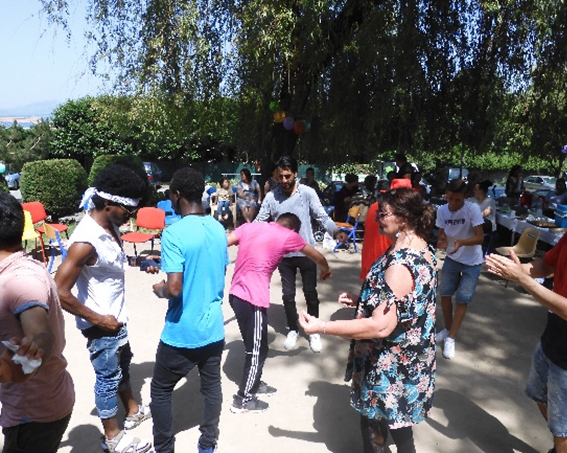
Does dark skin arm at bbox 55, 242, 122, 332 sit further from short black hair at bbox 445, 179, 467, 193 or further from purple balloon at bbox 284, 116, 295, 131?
purple balloon at bbox 284, 116, 295, 131

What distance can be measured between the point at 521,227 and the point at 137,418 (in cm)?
719

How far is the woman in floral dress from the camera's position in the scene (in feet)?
6.98

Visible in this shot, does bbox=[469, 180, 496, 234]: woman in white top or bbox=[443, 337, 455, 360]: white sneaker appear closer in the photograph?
bbox=[443, 337, 455, 360]: white sneaker

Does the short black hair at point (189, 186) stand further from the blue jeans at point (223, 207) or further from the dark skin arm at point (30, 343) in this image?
the blue jeans at point (223, 207)

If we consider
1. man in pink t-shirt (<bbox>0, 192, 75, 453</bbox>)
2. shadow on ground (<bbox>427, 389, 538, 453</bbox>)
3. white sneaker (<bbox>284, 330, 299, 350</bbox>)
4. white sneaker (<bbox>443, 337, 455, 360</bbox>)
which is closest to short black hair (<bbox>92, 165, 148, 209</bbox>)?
man in pink t-shirt (<bbox>0, 192, 75, 453</bbox>)

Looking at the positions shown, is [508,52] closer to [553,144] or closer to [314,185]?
[553,144]

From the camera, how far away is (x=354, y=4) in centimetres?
904

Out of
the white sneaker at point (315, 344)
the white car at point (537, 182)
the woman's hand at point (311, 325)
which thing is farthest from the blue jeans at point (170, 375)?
the white car at point (537, 182)

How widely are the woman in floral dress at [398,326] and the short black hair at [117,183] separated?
49.6 inches

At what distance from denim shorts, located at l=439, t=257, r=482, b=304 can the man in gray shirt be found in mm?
1085

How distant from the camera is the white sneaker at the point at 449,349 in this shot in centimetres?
435

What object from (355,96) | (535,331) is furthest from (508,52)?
(535,331)

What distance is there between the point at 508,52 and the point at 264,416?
356 inches

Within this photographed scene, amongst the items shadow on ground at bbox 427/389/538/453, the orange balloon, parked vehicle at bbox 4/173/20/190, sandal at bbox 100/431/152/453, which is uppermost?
the orange balloon
